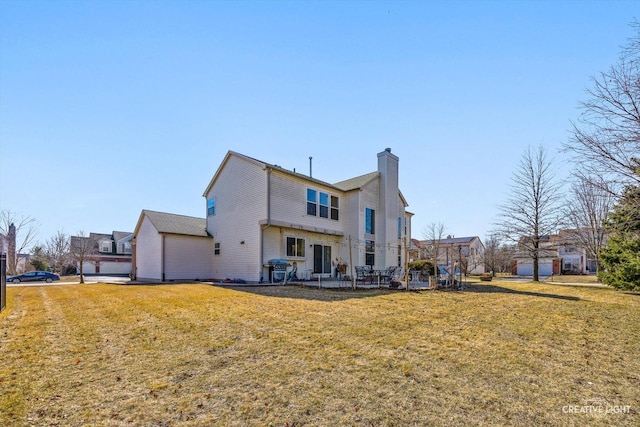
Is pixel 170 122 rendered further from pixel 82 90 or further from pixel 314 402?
pixel 314 402

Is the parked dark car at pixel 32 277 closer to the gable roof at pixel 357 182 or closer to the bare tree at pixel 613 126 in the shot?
the gable roof at pixel 357 182

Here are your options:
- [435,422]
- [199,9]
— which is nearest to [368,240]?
[199,9]

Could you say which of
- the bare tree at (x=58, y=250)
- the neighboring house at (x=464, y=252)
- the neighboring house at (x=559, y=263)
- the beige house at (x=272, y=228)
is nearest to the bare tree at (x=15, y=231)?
the bare tree at (x=58, y=250)

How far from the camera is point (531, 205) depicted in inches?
975

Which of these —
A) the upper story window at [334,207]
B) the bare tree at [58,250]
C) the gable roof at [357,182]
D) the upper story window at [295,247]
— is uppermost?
the gable roof at [357,182]

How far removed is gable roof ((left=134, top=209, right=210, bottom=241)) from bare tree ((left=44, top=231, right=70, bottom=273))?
24.9 metres

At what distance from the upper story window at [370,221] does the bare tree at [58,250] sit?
128 ft

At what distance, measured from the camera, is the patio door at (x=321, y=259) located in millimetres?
20656

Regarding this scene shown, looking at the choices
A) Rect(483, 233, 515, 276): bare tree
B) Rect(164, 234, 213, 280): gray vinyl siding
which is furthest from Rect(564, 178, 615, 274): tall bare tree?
Rect(164, 234, 213, 280): gray vinyl siding

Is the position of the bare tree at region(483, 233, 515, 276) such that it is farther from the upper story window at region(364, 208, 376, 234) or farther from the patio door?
the patio door

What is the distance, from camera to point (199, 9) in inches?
426

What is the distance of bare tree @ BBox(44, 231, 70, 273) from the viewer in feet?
135

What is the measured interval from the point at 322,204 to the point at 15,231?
37744 millimetres

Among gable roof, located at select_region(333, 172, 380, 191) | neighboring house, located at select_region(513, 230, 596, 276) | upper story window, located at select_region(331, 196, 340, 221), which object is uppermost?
gable roof, located at select_region(333, 172, 380, 191)
